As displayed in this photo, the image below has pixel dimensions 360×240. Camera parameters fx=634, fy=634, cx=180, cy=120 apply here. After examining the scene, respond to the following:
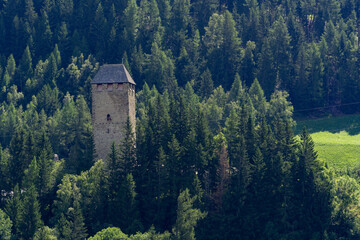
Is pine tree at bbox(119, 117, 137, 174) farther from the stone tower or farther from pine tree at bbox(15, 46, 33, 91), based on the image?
pine tree at bbox(15, 46, 33, 91)

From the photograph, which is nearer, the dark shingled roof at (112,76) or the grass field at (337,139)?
the dark shingled roof at (112,76)

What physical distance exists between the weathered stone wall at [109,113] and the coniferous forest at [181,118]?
1504mm

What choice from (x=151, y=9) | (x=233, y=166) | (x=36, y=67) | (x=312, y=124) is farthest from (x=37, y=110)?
(x=233, y=166)

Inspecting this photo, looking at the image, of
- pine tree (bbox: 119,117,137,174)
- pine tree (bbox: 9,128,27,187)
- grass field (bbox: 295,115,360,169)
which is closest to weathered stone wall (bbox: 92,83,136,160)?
pine tree (bbox: 119,117,137,174)

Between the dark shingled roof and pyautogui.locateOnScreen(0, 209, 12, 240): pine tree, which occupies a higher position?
the dark shingled roof

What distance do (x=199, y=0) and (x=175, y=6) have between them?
6.24 m

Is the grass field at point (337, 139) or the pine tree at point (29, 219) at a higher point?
the grass field at point (337, 139)

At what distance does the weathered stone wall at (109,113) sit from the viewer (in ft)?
232

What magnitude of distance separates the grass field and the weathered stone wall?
25912 mm

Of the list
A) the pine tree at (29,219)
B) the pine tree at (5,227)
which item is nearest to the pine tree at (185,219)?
the pine tree at (29,219)

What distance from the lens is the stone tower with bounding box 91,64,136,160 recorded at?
70.6 metres

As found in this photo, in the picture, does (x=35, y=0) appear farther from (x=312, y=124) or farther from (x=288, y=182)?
(x=288, y=182)

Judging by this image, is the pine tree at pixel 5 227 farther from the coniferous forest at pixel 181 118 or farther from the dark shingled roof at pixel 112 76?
the dark shingled roof at pixel 112 76

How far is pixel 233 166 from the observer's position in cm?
6569
